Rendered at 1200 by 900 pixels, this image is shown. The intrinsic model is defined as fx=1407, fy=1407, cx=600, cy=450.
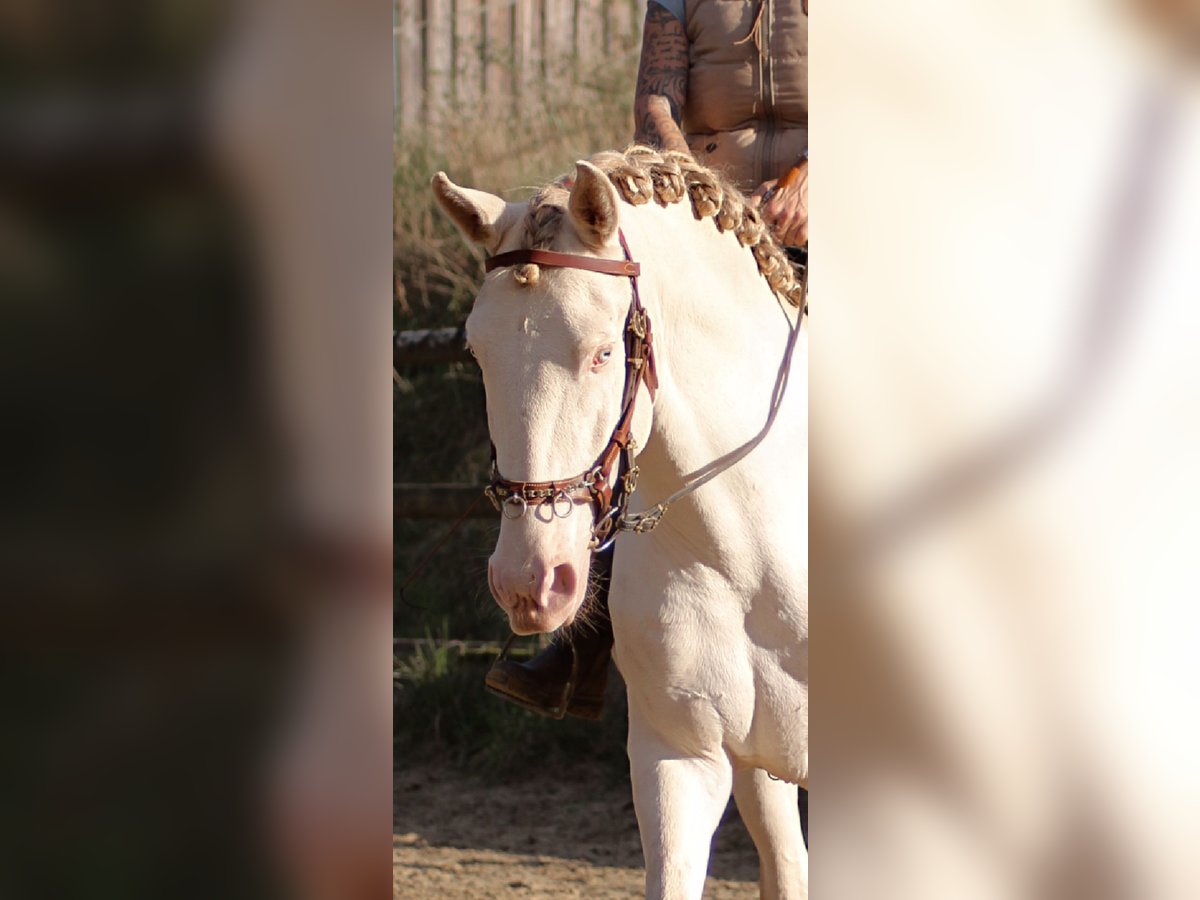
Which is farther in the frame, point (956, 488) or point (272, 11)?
point (272, 11)

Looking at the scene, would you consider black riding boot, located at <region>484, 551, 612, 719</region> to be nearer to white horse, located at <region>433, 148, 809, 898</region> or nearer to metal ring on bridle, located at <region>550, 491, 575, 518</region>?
white horse, located at <region>433, 148, 809, 898</region>

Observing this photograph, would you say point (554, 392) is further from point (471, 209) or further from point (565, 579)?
point (471, 209)

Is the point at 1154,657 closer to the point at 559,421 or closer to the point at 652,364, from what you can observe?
the point at 559,421

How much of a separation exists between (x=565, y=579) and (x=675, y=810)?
45 cm

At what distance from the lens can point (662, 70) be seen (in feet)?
9.80

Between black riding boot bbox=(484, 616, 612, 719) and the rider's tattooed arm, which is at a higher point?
the rider's tattooed arm

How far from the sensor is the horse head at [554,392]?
1.88 m

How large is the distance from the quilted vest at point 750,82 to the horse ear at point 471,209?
3.11 feet

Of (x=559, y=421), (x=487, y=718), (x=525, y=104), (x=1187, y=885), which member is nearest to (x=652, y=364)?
(x=559, y=421)

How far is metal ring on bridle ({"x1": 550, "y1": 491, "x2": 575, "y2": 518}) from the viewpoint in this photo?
1.88 metres

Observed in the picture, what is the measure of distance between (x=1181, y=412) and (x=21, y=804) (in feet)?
2.10

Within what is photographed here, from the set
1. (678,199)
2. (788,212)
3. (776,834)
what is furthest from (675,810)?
(788,212)

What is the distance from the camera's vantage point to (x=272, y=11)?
30.7 inches

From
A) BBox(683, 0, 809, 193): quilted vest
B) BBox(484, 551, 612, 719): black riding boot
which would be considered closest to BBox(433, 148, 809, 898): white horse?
BBox(484, 551, 612, 719): black riding boot
